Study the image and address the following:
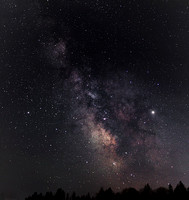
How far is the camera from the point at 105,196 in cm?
6550

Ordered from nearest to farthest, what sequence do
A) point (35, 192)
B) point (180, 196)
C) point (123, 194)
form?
1. point (180, 196)
2. point (123, 194)
3. point (35, 192)

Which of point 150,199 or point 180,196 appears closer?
point 180,196

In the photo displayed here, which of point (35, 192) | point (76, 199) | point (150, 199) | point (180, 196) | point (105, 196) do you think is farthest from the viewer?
point (35, 192)

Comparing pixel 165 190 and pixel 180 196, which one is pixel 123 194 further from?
pixel 180 196

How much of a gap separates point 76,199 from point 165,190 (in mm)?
37346

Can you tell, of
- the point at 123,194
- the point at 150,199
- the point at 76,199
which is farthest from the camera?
the point at 76,199

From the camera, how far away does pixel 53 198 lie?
83.8 metres

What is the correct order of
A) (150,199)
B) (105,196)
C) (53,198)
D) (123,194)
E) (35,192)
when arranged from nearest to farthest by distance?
1. (150,199)
2. (123,194)
3. (105,196)
4. (53,198)
5. (35,192)

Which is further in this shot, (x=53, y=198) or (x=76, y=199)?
(x=53, y=198)

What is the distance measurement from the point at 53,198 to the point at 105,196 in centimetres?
2953

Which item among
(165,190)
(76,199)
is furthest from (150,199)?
(76,199)

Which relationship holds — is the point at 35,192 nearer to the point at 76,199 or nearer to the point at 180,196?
the point at 76,199

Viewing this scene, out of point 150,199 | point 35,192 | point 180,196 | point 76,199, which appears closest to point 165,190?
point 150,199

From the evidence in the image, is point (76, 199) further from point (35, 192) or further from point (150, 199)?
point (150, 199)
